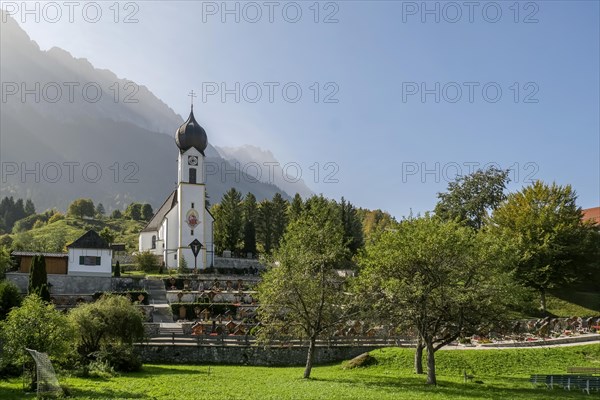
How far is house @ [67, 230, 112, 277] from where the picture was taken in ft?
172

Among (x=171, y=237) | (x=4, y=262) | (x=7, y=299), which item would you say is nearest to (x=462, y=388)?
(x=7, y=299)

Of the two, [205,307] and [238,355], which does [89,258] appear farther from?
[238,355]

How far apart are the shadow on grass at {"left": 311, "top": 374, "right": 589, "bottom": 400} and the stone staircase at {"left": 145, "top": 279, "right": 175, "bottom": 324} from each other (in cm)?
1899

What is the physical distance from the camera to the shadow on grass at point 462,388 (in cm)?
2089

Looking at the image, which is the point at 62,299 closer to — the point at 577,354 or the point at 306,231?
the point at 306,231

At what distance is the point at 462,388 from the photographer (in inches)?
886

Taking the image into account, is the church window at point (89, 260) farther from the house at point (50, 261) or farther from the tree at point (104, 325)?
the tree at point (104, 325)

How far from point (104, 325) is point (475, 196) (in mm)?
47977

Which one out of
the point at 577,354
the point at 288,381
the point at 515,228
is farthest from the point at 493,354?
the point at 515,228

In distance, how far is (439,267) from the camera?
24.0 meters

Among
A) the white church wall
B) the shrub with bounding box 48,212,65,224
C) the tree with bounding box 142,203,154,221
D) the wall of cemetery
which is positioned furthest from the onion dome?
the tree with bounding box 142,203,154,221

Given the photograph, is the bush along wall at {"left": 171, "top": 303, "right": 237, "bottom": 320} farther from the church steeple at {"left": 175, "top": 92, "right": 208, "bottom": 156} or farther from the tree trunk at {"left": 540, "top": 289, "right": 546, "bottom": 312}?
the church steeple at {"left": 175, "top": 92, "right": 208, "bottom": 156}

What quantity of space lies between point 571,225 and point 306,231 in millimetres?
32347

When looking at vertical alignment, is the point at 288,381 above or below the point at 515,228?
below
